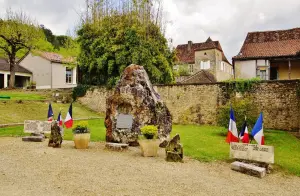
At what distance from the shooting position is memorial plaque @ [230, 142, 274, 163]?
825 centimetres

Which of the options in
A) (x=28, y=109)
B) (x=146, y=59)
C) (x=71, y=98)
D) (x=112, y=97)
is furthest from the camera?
(x=71, y=98)

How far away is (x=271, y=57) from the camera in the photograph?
76.1 ft

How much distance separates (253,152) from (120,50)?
16.9 m

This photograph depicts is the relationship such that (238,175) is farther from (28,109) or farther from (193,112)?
(28,109)

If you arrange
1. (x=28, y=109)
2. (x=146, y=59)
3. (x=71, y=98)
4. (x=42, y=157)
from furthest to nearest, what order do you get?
(x=71, y=98) → (x=146, y=59) → (x=28, y=109) → (x=42, y=157)

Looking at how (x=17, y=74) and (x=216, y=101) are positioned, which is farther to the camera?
(x=17, y=74)

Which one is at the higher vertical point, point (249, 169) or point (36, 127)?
point (36, 127)

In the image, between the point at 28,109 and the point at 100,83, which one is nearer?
the point at 28,109

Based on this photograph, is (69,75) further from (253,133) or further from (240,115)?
(253,133)

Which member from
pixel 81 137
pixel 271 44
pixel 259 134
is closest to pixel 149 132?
pixel 81 137

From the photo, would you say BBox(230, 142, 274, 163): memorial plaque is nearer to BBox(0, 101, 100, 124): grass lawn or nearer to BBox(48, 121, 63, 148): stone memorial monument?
BBox(48, 121, 63, 148): stone memorial monument

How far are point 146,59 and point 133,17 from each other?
3.89 metres

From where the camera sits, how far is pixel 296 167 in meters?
8.80

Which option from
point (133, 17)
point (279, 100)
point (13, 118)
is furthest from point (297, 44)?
point (13, 118)
